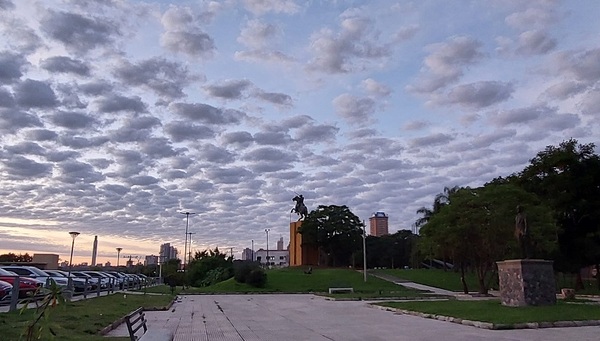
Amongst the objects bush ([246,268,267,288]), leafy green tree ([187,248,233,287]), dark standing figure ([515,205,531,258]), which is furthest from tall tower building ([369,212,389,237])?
dark standing figure ([515,205,531,258])

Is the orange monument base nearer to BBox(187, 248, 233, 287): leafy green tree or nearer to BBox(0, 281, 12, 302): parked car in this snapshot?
BBox(187, 248, 233, 287): leafy green tree

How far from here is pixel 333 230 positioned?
7506 centimetres

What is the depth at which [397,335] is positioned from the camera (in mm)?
13172

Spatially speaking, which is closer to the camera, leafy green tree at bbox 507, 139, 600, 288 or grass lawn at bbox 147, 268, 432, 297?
leafy green tree at bbox 507, 139, 600, 288

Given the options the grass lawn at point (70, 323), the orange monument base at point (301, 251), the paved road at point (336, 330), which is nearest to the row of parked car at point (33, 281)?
the grass lawn at point (70, 323)

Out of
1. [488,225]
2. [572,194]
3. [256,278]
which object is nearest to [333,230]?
[256,278]

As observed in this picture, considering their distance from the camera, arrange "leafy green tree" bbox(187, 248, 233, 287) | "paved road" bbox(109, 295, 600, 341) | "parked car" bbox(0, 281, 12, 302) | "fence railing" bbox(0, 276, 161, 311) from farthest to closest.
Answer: "leafy green tree" bbox(187, 248, 233, 287) < "parked car" bbox(0, 281, 12, 302) < "fence railing" bbox(0, 276, 161, 311) < "paved road" bbox(109, 295, 600, 341)

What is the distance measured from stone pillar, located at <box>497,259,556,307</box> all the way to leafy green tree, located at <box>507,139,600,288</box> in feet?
59.5

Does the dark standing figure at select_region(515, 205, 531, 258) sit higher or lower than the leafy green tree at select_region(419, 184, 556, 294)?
lower

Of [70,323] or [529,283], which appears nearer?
[70,323]

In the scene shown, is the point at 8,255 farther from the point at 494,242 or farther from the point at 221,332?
the point at 221,332

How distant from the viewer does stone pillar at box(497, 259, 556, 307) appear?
19.6 m

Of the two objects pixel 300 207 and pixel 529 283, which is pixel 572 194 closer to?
pixel 529 283

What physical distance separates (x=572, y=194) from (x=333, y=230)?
40603 millimetres
